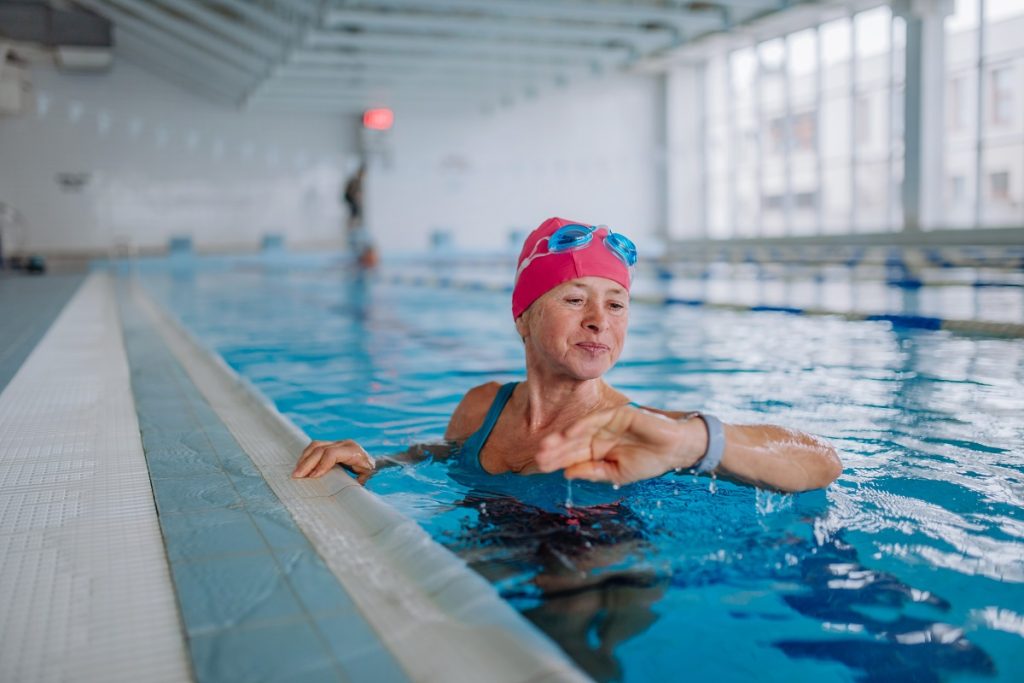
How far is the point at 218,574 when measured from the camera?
1.59m

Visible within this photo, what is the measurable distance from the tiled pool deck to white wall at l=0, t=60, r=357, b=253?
19216 mm

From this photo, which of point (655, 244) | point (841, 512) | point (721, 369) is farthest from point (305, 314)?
point (655, 244)

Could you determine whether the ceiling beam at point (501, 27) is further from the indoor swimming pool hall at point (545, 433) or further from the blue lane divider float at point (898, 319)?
the blue lane divider float at point (898, 319)

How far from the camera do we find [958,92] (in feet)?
51.8

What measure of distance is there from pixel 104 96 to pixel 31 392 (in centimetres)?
1871

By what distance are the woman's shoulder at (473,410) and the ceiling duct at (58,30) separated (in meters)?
16.7

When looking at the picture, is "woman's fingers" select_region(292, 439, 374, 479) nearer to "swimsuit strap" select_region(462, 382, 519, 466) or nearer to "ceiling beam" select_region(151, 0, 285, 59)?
"swimsuit strap" select_region(462, 382, 519, 466)

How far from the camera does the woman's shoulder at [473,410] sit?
8.57ft

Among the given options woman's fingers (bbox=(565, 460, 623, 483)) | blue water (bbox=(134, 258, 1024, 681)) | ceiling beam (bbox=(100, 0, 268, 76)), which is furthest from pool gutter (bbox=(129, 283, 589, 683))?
ceiling beam (bbox=(100, 0, 268, 76))

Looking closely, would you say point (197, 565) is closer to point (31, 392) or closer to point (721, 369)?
point (31, 392)

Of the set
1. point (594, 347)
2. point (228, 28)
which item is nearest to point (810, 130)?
point (228, 28)

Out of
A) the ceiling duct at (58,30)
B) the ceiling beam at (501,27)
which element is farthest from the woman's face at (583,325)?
the ceiling duct at (58,30)

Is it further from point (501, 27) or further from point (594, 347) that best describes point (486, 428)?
point (501, 27)

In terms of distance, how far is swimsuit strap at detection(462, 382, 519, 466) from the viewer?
247cm
